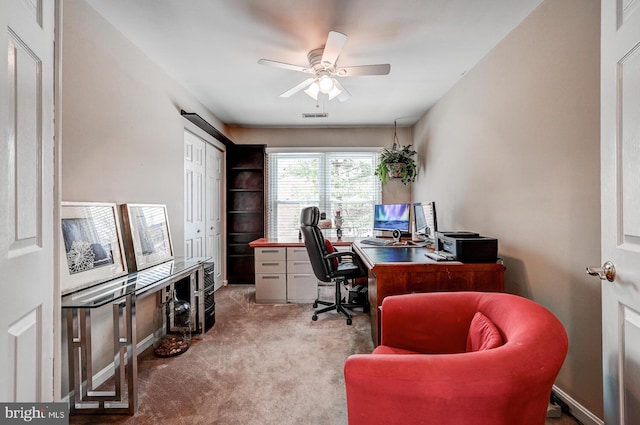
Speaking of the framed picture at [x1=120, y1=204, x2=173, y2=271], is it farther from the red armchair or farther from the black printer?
the black printer

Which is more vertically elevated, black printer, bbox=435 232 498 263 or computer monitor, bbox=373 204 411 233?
computer monitor, bbox=373 204 411 233

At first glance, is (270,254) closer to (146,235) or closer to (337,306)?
(337,306)

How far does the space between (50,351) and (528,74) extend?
9.59 feet

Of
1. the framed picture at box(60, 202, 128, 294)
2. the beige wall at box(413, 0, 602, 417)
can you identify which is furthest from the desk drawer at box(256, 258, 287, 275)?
the beige wall at box(413, 0, 602, 417)

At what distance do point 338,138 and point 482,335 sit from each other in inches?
149

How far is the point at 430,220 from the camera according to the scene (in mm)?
2730

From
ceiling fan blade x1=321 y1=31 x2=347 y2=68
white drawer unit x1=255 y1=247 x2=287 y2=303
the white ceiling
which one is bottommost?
white drawer unit x1=255 y1=247 x2=287 y2=303

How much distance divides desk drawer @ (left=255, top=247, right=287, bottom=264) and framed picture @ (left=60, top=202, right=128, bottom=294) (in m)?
1.60

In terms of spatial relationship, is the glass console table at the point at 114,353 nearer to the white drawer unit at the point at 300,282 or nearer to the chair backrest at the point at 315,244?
the chair backrest at the point at 315,244

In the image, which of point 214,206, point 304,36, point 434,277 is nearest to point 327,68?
point 304,36

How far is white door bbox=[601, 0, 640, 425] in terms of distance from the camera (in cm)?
92

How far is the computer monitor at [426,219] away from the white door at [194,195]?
8.67 ft

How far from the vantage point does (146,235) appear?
2346 mm

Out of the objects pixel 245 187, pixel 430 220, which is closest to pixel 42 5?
pixel 430 220
